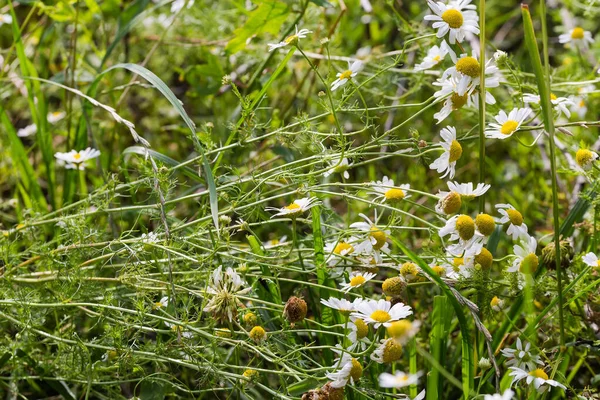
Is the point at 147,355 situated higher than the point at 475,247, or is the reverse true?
the point at 475,247

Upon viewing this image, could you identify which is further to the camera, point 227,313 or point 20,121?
point 20,121

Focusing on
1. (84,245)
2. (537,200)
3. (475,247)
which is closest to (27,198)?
(84,245)

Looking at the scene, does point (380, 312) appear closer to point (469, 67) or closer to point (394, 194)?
point (394, 194)

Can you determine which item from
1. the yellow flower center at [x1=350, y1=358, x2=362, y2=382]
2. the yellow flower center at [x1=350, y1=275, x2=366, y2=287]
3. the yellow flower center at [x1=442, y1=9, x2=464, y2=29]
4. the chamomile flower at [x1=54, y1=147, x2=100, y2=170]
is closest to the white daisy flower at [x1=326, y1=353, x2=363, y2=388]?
the yellow flower center at [x1=350, y1=358, x2=362, y2=382]

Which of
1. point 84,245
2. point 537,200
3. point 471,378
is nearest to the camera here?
point 471,378

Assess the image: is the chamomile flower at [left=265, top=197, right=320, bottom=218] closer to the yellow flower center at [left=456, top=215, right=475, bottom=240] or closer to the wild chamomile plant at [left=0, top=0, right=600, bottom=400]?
the wild chamomile plant at [left=0, top=0, right=600, bottom=400]

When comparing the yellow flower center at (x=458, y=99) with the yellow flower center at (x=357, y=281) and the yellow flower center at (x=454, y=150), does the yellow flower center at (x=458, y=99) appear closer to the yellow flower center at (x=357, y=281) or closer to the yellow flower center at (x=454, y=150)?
the yellow flower center at (x=454, y=150)

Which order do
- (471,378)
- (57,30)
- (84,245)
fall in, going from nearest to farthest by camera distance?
(471,378), (84,245), (57,30)

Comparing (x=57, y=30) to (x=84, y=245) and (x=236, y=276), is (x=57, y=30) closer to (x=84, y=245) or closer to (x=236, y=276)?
(x=84, y=245)

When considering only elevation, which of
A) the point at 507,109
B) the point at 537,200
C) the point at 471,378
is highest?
the point at 507,109
